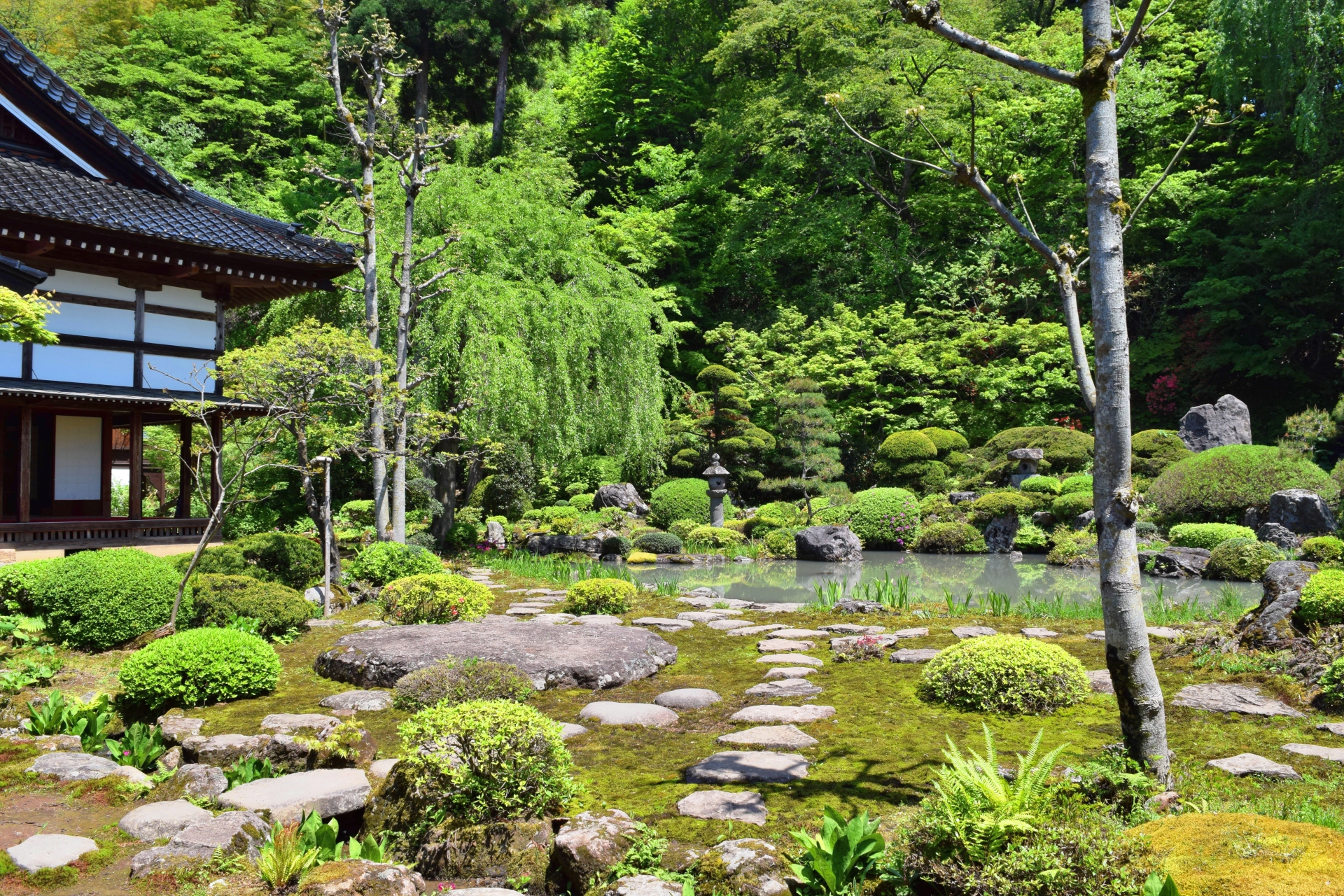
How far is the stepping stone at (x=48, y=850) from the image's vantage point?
3242 millimetres

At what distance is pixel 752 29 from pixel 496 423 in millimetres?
16391

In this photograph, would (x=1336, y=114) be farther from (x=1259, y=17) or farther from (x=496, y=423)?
(x=496, y=423)

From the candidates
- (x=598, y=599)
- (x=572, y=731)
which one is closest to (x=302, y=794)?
(x=572, y=731)

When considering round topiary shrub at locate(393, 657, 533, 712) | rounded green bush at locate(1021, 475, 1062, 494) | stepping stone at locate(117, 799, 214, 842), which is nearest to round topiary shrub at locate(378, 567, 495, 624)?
round topiary shrub at locate(393, 657, 533, 712)

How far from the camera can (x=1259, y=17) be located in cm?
1770

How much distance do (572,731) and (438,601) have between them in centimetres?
380

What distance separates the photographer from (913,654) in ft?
21.3

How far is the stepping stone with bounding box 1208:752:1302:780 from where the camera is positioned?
12.1 ft

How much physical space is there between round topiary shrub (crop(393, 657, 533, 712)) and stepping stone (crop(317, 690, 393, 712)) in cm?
59

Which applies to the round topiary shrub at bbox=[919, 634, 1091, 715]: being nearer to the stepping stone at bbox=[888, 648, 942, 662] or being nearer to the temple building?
the stepping stone at bbox=[888, 648, 942, 662]

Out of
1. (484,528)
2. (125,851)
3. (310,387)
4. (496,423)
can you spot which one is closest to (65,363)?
(310,387)

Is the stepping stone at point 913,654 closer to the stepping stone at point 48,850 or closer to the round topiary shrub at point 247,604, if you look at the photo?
the stepping stone at point 48,850

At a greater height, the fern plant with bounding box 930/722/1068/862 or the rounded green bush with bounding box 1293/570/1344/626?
the rounded green bush with bounding box 1293/570/1344/626

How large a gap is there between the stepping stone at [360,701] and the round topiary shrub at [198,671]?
54 centimetres
